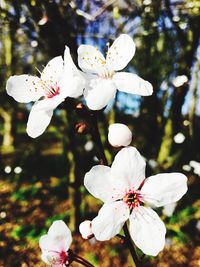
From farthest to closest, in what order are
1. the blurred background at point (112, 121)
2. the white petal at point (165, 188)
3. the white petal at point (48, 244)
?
the blurred background at point (112, 121), the white petal at point (48, 244), the white petal at point (165, 188)

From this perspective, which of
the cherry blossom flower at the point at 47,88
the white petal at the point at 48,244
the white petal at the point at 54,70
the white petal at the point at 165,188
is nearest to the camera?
the cherry blossom flower at the point at 47,88

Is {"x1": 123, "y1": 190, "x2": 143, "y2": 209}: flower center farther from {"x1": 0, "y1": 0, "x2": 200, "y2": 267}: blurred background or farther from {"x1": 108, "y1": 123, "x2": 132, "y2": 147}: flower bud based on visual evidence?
{"x1": 0, "y1": 0, "x2": 200, "y2": 267}: blurred background

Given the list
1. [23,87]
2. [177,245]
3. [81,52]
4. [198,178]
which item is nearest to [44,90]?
[23,87]

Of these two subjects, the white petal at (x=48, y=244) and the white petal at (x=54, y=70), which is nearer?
the white petal at (x=54, y=70)

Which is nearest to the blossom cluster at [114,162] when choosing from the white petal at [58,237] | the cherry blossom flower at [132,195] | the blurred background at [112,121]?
the cherry blossom flower at [132,195]

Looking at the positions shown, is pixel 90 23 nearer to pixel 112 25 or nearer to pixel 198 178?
pixel 112 25

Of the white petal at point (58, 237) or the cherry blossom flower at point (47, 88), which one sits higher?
the cherry blossom flower at point (47, 88)

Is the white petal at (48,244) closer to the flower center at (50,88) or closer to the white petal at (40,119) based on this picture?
the white petal at (40,119)
